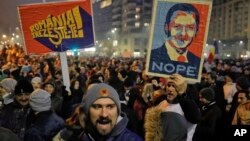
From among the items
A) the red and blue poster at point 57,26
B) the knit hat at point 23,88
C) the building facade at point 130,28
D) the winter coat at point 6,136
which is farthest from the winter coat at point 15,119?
the building facade at point 130,28

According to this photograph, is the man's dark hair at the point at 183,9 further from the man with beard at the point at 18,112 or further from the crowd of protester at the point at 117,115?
the man with beard at the point at 18,112

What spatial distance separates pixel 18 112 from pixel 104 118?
274cm

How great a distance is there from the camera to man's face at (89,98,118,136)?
2.83m

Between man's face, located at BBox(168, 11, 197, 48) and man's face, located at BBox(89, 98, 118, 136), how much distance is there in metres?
2.44

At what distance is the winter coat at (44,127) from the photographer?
14.0ft

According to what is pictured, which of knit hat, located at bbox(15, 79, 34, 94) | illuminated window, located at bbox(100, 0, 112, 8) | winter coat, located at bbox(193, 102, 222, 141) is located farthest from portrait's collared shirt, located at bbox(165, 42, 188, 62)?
illuminated window, located at bbox(100, 0, 112, 8)

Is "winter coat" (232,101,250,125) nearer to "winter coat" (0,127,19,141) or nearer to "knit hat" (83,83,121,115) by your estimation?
"knit hat" (83,83,121,115)

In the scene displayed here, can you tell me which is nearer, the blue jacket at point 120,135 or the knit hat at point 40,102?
the blue jacket at point 120,135

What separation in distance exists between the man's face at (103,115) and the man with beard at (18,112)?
94.9 inches

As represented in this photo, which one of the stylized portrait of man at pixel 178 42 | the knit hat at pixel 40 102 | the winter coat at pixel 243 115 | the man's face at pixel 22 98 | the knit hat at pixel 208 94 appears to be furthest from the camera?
the knit hat at pixel 208 94

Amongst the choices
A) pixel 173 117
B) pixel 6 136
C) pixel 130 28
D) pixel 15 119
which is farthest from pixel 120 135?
pixel 130 28

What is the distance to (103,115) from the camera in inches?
113

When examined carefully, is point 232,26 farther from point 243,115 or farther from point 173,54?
point 243,115

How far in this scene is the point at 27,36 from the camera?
29.8 feet
